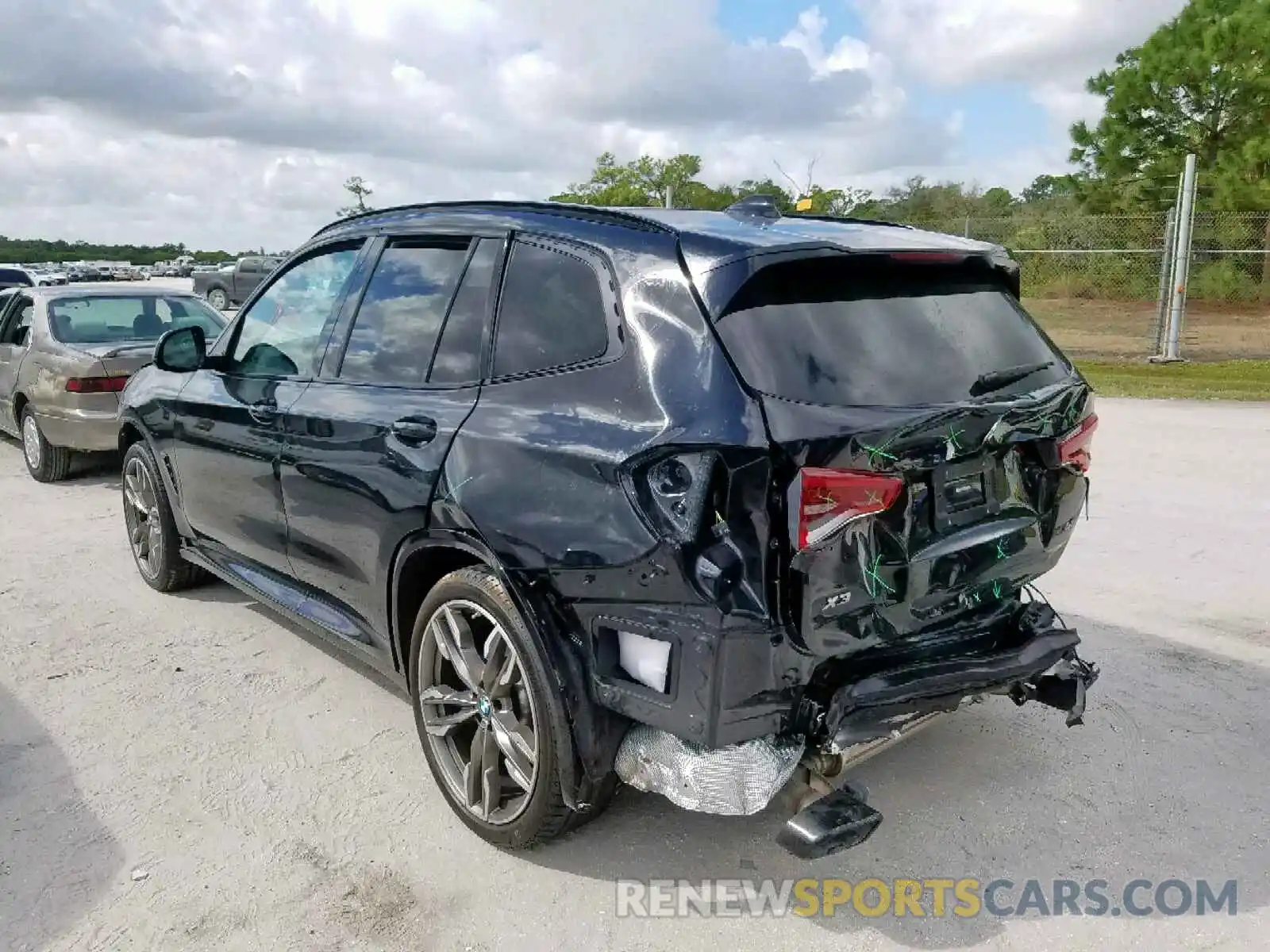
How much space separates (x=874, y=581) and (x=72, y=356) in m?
7.36

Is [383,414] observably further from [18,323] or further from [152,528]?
[18,323]

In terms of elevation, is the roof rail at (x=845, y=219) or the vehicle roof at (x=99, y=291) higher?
the roof rail at (x=845, y=219)

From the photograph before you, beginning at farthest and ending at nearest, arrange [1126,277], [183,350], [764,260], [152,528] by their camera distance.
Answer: [1126,277] < [152,528] < [183,350] < [764,260]

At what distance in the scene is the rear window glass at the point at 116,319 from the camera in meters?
8.37

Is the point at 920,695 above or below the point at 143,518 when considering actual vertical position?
above

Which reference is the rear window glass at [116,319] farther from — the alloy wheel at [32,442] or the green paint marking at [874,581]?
the green paint marking at [874,581]

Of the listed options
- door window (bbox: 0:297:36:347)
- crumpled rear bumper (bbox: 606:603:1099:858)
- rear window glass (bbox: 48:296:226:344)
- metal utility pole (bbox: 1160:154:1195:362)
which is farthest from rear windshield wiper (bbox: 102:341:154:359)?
metal utility pole (bbox: 1160:154:1195:362)

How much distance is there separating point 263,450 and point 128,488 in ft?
Answer: 6.47

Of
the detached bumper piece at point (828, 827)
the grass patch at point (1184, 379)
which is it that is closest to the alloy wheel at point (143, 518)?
the detached bumper piece at point (828, 827)

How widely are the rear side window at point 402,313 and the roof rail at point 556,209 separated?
17 cm

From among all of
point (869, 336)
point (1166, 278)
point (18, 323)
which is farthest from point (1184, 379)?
point (18, 323)

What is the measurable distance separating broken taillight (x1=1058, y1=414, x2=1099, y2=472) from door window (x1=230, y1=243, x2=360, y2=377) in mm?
2626

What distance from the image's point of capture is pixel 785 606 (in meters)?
2.52

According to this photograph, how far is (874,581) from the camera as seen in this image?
2.62 metres
